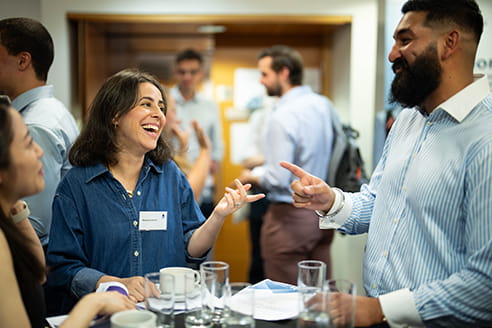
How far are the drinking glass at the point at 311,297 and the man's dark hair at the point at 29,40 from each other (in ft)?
5.40

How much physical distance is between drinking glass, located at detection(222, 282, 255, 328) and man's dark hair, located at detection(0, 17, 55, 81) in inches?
62.8

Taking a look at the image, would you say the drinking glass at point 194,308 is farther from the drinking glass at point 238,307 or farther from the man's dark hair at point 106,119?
the man's dark hair at point 106,119

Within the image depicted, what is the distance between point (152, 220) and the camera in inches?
76.4

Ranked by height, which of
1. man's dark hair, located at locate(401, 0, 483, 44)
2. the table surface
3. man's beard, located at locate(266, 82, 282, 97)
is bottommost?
the table surface

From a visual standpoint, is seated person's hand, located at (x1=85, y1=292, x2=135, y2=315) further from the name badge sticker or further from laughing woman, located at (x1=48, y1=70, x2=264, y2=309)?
the name badge sticker

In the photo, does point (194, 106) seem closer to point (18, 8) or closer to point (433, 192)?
point (18, 8)

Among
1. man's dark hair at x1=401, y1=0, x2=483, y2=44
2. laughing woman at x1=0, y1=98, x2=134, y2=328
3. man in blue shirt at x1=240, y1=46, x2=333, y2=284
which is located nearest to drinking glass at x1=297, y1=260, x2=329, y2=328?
laughing woman at x1=0, y1=98, x2=134, y2=328

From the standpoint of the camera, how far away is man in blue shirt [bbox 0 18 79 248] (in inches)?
88.5

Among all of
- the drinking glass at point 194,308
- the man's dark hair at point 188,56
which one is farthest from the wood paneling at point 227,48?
the drinking glass at point 194,308

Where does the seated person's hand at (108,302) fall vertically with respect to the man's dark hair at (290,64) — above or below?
below

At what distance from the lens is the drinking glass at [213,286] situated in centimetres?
139

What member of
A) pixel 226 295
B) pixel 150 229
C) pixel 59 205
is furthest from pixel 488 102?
pixel 59 205

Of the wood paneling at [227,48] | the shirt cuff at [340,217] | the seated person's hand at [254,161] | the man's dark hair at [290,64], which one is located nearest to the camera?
the shirt cuff at [340,217]

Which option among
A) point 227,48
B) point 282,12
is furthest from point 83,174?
point 227,48
